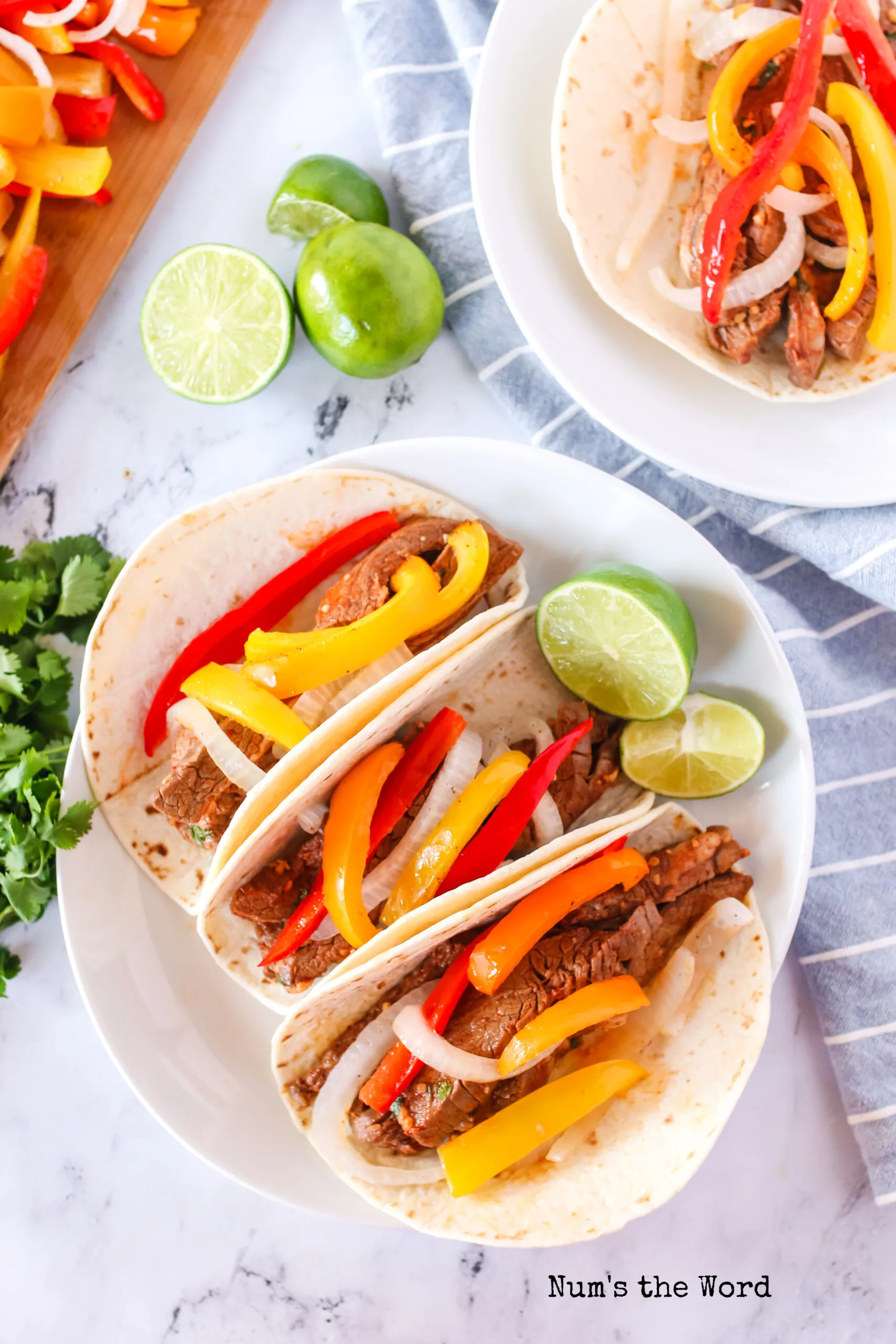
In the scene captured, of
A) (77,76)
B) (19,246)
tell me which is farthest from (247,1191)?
(77,76)

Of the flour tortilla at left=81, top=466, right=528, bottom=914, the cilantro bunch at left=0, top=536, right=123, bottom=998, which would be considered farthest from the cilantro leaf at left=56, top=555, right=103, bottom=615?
the flour tortilla at left=81, top=466, right=528, bottom=914

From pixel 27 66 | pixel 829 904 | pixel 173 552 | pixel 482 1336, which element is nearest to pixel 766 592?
pixel 829 904

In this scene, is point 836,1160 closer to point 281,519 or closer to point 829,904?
point 829,904

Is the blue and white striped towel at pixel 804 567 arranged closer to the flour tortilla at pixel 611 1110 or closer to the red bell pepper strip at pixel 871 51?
the flour tortilla at pixel 611 1110

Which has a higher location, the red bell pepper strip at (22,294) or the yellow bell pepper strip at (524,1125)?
the red bell pepper strip at (22,294)

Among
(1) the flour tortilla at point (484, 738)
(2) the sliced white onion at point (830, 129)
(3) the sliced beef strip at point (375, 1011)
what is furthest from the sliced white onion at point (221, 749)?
(2) the sliced white onion at point (830, 129)

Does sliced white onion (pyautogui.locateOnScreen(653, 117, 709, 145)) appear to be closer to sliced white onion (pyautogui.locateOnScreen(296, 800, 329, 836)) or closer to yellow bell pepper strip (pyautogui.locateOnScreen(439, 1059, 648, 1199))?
sliced white onion (pyautogui.locateOnScreen(296, 800, 329, 836))

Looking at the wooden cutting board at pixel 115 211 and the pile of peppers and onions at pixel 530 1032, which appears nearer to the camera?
the pile of peppers and onions at pixel 530 1032
